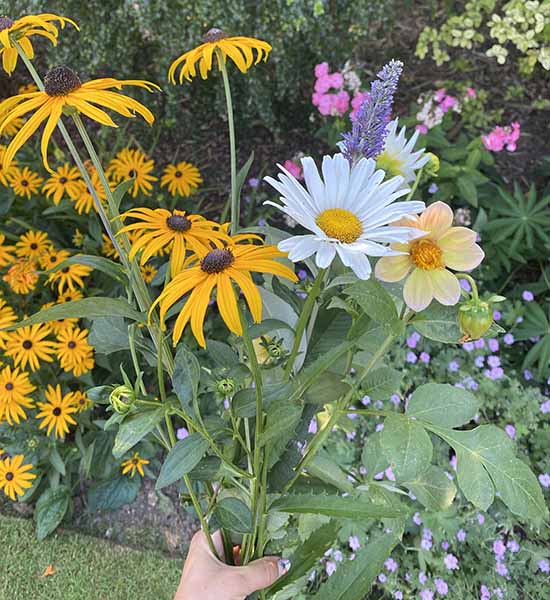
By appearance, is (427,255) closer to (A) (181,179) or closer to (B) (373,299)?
(B) (373,299)

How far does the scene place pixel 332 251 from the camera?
0.38 metres

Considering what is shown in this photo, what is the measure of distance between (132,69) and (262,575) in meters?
1.66

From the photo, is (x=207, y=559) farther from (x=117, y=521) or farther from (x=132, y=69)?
(x=132, y=69)

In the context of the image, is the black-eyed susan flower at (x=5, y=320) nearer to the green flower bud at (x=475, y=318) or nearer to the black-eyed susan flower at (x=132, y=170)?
the black-eyed susan flower at (x=132, y=170)

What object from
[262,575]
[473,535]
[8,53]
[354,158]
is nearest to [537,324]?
[473,535]

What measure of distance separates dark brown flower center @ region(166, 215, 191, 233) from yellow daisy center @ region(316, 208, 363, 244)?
0.13 meters

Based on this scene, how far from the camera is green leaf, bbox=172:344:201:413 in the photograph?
474 mm

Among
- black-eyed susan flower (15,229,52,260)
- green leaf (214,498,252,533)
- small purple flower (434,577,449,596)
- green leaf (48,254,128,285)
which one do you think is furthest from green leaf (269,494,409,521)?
black-eyed susan flower (15,229,52,260)

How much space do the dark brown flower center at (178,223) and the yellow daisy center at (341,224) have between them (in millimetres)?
126

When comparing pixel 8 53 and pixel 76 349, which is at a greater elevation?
pixel 8 53

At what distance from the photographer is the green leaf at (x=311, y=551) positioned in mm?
622

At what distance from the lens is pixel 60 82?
0.45 metres

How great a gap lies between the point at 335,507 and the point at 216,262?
24cm

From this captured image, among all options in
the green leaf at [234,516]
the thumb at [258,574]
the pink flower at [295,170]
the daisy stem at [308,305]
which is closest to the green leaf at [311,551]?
the thumb at [258,574]
